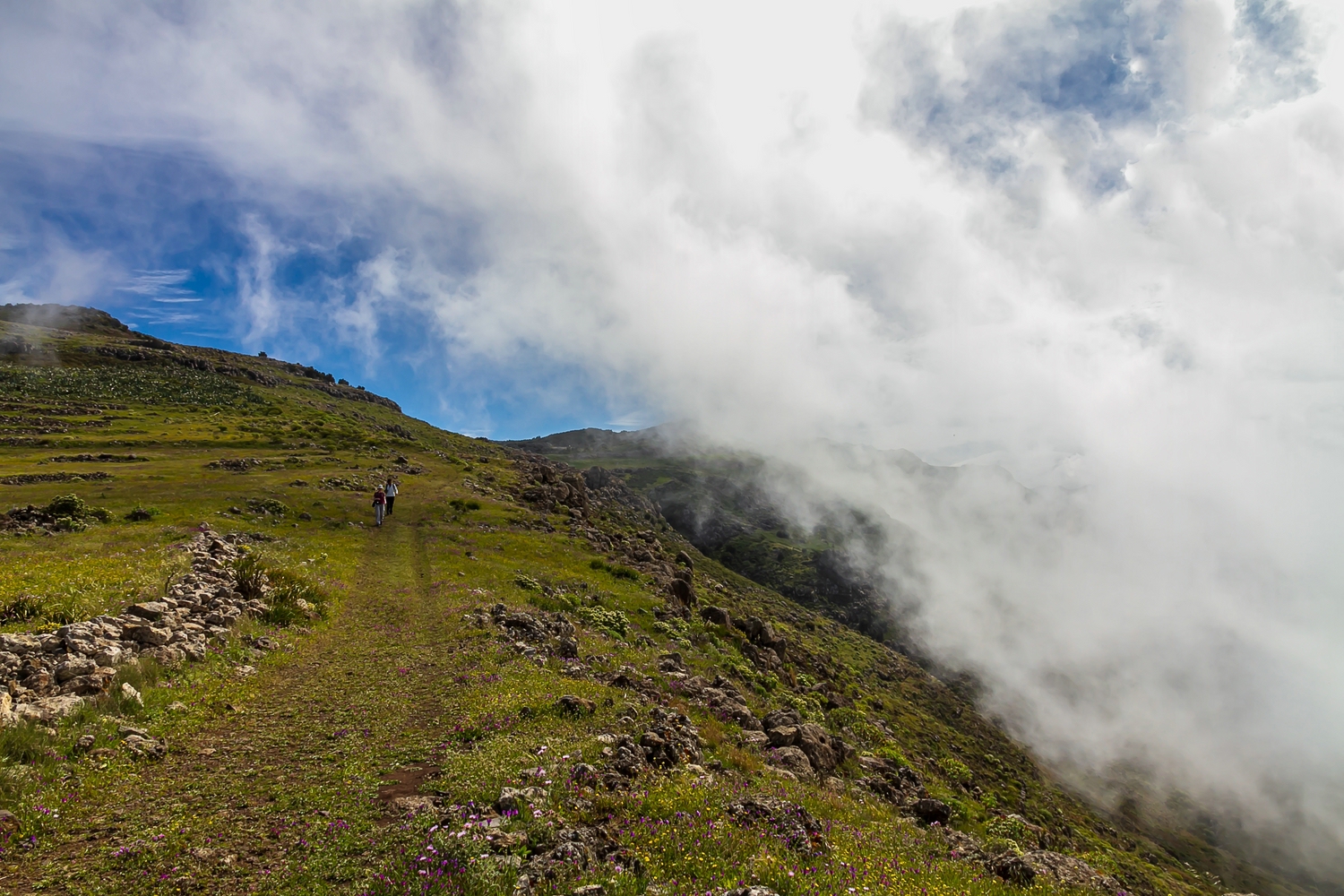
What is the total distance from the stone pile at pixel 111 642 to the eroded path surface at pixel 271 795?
7.70ft

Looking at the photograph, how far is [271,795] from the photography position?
384 inches

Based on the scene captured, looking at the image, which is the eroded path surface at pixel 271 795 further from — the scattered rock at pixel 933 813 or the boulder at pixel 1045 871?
the scattered rock at pixel 933 813

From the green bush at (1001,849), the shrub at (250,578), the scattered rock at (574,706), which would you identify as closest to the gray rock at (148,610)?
the shrub at (250,578)

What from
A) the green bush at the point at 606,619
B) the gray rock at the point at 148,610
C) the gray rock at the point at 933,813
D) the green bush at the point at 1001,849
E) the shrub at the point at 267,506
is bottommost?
the gray rock at the point at 933,813

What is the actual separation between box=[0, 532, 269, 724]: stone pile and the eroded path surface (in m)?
2.35

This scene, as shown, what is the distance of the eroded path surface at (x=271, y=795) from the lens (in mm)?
7277

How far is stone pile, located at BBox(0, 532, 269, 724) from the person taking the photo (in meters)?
11.0

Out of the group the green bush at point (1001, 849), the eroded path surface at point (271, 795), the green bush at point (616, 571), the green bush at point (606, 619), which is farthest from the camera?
the green bush at point (616, 571)

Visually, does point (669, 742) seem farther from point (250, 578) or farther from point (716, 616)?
point (716, 616)

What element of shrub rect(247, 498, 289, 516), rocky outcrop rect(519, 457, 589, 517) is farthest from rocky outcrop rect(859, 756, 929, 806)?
rocky outcrop rect(519, 457, 589, 517)

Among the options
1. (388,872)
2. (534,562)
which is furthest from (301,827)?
(534,562)

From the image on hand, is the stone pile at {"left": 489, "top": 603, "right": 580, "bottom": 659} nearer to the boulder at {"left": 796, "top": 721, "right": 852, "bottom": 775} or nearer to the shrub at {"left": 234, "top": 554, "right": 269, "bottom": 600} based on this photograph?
the boulder at {"left": 796, "top": 721, "right": 852, "bottom": 775}

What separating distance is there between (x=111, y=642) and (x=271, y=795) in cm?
863

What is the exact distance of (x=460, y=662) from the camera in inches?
753
